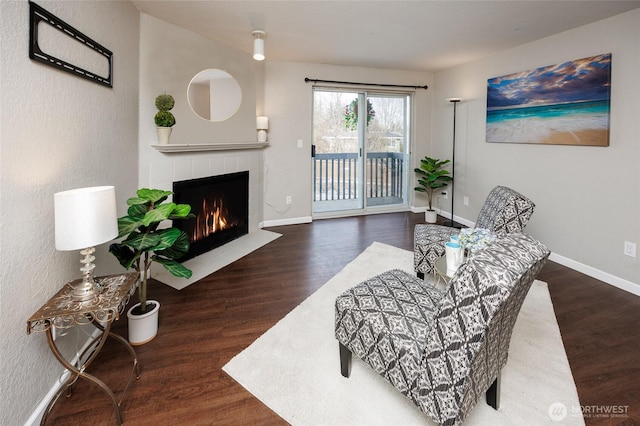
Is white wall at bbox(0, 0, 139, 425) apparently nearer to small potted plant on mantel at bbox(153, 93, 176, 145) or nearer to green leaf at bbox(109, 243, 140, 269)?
green leaf at bbox(109, 243, 140, 269)

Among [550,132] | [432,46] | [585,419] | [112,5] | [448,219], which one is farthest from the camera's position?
[448,219]

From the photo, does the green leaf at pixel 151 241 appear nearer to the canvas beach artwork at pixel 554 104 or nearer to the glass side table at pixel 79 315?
the glass side table at pixel 79 315

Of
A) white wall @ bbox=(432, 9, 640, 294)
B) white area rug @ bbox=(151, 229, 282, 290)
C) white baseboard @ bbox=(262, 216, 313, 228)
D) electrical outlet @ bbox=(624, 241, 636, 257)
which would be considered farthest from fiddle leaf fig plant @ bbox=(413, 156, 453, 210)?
white area rug @ bbox=(151, 229, 282, 290)

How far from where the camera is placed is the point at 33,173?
141cm

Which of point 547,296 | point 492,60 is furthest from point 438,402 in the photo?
point 492,60

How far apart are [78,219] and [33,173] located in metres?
0.35

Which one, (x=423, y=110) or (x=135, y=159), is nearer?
(x=135, y=159)

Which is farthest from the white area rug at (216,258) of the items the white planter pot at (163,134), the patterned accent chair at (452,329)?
the patterned accent chair at (452,329)

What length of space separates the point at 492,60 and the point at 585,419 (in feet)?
13.1

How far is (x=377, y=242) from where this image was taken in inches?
156

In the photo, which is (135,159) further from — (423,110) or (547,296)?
(423,110)

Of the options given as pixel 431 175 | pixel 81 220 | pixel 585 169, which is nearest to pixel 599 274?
pixel 585 169

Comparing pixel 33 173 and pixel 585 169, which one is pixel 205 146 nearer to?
pixel 33 173

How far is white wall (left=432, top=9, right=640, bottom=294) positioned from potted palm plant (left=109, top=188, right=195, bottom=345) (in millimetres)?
3486
